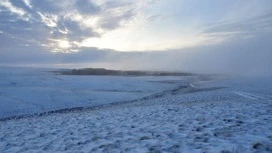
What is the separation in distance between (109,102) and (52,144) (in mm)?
17591

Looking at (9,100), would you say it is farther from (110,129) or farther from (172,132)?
(172,132)

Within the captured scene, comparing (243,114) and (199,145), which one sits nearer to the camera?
(199,145)

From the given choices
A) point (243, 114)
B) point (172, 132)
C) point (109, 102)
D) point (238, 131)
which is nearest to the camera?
point (238, 131)

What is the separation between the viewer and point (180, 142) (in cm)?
728

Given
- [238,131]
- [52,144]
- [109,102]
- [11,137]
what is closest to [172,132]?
[238,131]

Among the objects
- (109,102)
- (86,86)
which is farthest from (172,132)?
(86,86)

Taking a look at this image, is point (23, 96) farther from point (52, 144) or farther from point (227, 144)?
point (227, 144)

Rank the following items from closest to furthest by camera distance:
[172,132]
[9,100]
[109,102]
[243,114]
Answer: [172,132] → [243,114] → [9,100] → [109,102]

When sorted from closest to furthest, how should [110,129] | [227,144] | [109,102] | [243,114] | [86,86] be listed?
[227,144], [110,129], [243,114], [109,102], [86,86]

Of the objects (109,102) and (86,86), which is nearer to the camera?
(109,102)

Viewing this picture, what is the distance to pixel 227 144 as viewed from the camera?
22.3ft

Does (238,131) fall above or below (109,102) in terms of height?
above

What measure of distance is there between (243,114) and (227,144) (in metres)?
4.50

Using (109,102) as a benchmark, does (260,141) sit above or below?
above
